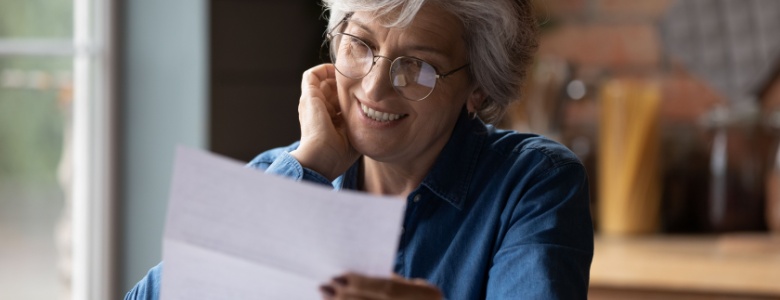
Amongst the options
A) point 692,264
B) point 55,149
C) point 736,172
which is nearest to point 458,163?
point 692,264

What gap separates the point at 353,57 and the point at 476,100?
0.71ft

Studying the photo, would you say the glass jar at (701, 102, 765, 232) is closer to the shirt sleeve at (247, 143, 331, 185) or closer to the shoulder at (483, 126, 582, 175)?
the shoulder at (483, 126, 582, 175)

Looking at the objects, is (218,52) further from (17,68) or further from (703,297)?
(703,297)

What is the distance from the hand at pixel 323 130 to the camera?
144 cm

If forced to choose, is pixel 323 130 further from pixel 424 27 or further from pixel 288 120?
pixel 288 120

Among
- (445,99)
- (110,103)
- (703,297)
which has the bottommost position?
(703,297)

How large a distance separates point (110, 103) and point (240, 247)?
53.1 inches

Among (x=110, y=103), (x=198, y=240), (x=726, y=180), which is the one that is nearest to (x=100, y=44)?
(x=110, y=103)

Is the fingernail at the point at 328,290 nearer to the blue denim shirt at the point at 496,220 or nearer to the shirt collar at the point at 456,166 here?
the blue denim shirt at the point at 496,220

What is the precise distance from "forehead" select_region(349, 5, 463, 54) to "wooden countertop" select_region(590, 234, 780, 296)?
0.95 meters

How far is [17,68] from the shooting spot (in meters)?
2.20

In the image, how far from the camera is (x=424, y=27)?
54.8 inches

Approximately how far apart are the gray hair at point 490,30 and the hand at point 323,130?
116mm

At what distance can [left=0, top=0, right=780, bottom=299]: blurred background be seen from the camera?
2.25 metres
